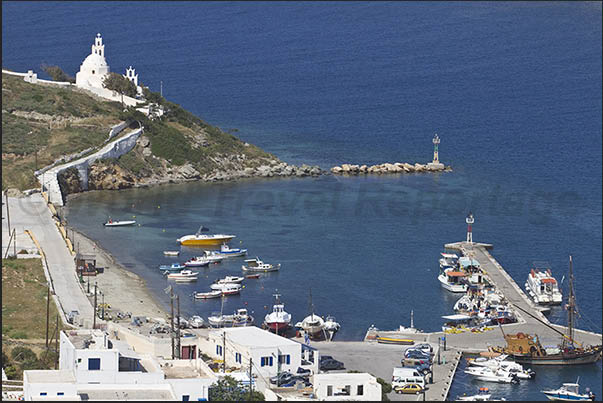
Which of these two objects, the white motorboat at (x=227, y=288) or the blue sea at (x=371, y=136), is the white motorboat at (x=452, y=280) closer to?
the blue sea at (x=371, y=136)

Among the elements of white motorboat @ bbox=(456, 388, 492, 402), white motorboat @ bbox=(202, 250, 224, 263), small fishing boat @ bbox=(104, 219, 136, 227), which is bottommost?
white motorboat @ bbox=(456, 388, 492, 402)

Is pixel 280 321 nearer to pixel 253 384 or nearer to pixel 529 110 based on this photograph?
pixel 253 384

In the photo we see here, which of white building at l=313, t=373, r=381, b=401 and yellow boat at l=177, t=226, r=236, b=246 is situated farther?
yellow boat at l=177, t=226, r=236, b=246

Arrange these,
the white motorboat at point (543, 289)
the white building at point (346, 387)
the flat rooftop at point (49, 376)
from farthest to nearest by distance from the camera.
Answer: the white motorboat at point (543, 289) → the white building at point (346, 387) → the flat rooftop at point (49, 376)

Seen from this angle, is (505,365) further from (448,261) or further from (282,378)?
(448,261)

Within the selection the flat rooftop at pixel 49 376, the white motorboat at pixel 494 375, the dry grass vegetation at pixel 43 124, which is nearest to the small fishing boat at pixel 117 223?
the dry grass vegetation at pixel 43 124

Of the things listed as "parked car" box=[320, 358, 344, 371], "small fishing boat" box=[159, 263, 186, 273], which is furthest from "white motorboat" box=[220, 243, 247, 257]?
"parked car" box=[320, 358, 344, 371]

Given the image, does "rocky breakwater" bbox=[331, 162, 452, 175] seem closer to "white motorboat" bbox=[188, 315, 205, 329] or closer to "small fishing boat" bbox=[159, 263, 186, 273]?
"small fishing boat" bbox=[159, 263, 186, 273]
